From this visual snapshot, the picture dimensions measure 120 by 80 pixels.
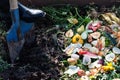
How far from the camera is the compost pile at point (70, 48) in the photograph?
2953mm

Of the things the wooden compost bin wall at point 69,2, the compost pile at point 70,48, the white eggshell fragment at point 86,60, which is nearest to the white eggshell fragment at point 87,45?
Answer: the compost pile at point 70,48

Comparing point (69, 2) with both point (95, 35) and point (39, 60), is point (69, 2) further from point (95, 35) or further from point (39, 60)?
point (39, 60)

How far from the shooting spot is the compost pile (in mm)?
2953

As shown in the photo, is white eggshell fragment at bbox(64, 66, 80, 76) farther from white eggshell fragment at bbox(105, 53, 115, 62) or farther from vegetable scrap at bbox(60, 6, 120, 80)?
white eggshell fragment at bbox(105, 53, 115, 62)

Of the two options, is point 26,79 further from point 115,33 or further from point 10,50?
point 115,33

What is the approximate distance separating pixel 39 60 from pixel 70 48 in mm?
270

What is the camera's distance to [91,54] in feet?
10.2

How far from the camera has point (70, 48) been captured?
3176mm

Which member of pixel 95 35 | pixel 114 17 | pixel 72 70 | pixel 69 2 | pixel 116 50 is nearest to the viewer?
pixel 72 70

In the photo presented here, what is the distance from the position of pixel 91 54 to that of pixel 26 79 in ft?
1.78

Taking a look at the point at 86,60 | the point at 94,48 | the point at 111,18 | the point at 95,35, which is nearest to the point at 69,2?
the point at 111,18

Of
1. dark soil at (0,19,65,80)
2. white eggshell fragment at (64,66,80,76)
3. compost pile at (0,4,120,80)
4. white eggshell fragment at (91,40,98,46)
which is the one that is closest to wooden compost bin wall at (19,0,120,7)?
compost pile at (0,4,120,80)

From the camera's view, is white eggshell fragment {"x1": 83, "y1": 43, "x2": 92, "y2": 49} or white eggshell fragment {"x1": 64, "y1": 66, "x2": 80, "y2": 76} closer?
white eggshell fragment {"x1": 64, "y1": 66, "x2": 80, "y2": 76}

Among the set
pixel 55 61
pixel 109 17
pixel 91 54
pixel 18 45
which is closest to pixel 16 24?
pixel 18 45
